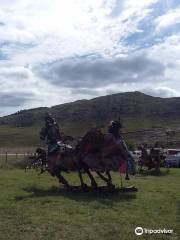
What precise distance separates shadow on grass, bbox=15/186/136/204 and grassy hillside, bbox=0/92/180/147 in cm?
11267

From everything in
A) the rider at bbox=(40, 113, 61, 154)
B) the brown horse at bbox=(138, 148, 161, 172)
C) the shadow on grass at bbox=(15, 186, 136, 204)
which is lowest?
the shadow on grass at bbox=(15, 186, 136, 204)

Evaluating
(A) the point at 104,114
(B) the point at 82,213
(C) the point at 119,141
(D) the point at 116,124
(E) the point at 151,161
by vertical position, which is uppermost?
(A) the point at 104,114

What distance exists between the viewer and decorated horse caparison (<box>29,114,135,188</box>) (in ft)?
49.4

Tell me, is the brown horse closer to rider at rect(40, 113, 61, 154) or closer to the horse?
the horse

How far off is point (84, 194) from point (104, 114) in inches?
5478

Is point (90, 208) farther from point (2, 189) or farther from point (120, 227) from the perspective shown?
point (2, 189)

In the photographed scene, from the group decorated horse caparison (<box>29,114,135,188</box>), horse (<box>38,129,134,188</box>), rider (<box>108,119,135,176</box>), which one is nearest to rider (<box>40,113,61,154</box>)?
decorated horse caparison (<box>29,114,135,188</box>)

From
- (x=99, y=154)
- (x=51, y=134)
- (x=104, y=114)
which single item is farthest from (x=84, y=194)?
(x=104, y=114)

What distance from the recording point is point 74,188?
1527cm

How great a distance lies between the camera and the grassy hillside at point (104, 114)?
14175cm

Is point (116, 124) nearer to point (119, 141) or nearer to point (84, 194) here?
point (119, 141)

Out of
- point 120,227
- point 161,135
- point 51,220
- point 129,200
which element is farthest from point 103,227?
point 161,135

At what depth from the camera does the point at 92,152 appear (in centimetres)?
1527

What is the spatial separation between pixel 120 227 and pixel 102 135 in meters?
5.75
